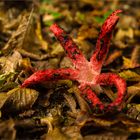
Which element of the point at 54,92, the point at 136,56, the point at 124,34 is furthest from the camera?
the point at 124,34

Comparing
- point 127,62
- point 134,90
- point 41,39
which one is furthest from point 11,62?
point 127,62

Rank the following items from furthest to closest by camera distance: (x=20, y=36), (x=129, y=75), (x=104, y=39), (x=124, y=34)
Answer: (x=124, y=34), (x=20, y=36), (x=129, y=75), (x=104, y=39)

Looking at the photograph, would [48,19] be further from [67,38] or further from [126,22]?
[67,38]

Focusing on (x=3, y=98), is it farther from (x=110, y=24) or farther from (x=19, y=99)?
(x=110, y=24)

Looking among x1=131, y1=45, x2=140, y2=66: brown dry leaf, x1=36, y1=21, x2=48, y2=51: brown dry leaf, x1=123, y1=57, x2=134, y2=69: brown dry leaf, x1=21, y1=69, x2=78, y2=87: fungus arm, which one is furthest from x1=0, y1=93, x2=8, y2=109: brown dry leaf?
x1=131, y1=45, x2=140, y2=66: brown dry leaf

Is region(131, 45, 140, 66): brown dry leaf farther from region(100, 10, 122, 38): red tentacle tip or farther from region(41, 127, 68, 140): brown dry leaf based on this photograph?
region(41, 127, 68, 140): brown dry leaf
